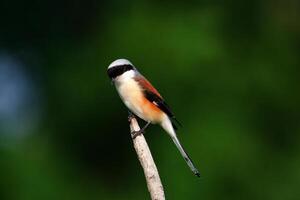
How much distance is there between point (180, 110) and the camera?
8.66 meters

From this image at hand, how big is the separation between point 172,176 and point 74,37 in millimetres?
3534

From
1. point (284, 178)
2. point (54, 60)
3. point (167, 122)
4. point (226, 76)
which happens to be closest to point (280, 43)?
point (226, 76)

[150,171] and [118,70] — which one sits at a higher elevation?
[118,70]

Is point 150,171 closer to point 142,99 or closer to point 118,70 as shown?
point 118,70

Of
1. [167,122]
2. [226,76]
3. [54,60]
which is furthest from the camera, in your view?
[54,60]

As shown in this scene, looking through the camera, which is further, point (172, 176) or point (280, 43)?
point (280, 43)

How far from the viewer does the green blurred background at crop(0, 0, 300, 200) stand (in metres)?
8.52

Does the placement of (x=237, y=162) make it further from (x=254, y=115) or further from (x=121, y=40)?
(x=121, y=40)

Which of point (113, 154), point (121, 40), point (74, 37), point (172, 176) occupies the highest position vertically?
point (74, 37)

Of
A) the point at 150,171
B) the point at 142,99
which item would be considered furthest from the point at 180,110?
the point at 150,171

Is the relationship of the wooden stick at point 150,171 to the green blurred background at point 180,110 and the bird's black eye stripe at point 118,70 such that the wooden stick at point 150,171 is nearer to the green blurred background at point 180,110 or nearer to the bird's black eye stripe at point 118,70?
the bird's black eye stripe at point 118,70

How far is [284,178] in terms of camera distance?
8.84 metres

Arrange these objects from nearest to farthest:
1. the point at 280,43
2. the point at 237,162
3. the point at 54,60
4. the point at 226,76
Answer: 1. the point at 237,162
2. the point at 226,76
3. the point at 280,43
4. the point at 54,60

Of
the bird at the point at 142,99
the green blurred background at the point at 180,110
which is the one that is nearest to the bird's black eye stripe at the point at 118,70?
the bird at the point at 142,99
